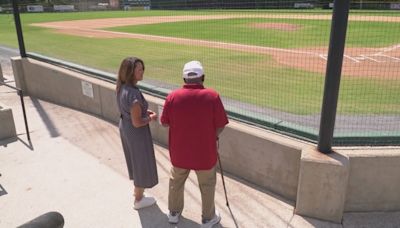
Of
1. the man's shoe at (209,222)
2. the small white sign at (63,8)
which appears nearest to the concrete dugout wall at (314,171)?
the man's shoe at (209,222)

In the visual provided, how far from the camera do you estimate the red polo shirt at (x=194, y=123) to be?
11.1ft

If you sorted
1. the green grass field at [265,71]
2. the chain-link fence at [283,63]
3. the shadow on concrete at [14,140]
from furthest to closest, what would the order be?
the green grass field at [265,71] < the shadow on concrete at [14,140] < the chain-link fence at [283,63]

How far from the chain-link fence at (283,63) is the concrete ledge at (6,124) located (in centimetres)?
254

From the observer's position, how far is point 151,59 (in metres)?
13.7

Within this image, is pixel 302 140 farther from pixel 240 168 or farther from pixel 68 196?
pixel 68 196

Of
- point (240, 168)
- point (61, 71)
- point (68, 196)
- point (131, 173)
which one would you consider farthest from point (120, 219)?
point (61, 71)

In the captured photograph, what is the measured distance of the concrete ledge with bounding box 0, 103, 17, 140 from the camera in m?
6.37

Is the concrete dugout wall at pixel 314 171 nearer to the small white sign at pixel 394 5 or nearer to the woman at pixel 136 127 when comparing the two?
the woman at pixel 136 127

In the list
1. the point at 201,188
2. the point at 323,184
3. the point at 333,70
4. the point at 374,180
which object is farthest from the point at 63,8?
the point at 374,180

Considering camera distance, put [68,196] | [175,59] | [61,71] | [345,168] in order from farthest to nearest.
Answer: [175,59] < [61,71] < [68,196] < [345,168]

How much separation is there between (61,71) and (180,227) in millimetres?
5844

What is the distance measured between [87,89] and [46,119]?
101 cm

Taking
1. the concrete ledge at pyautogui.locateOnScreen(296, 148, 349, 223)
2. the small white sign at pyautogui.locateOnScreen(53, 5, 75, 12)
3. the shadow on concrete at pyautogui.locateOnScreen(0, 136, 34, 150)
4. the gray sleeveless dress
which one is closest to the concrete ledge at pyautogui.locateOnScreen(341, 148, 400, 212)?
the concrete ledge at pyautogui.locateOnScreen(296, 148, 349, 223)

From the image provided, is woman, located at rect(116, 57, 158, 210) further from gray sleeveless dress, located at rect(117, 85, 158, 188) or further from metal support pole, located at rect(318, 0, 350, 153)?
metal support pole, located at rect(318, 0, 350, 153)
